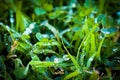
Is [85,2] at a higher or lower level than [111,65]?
higher

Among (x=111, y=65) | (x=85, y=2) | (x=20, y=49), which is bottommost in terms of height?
(x=111, y=65)

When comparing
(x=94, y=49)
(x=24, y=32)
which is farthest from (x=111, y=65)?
(x=24, y=32)

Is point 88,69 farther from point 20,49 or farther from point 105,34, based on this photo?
point 20,49

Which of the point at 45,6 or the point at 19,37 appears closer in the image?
the point at 19,37

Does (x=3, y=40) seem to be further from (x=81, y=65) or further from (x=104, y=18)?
(x=104, y=18)

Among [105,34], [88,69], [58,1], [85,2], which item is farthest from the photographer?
[58,1]

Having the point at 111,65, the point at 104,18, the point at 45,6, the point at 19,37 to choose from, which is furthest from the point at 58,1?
the point at 111,65

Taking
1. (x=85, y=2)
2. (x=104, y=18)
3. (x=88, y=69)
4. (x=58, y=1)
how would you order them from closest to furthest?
1. (x=88, y=69)
2. (x=104, y=18)
3. (x=85, y=2)
4. (x=58, y=1)
